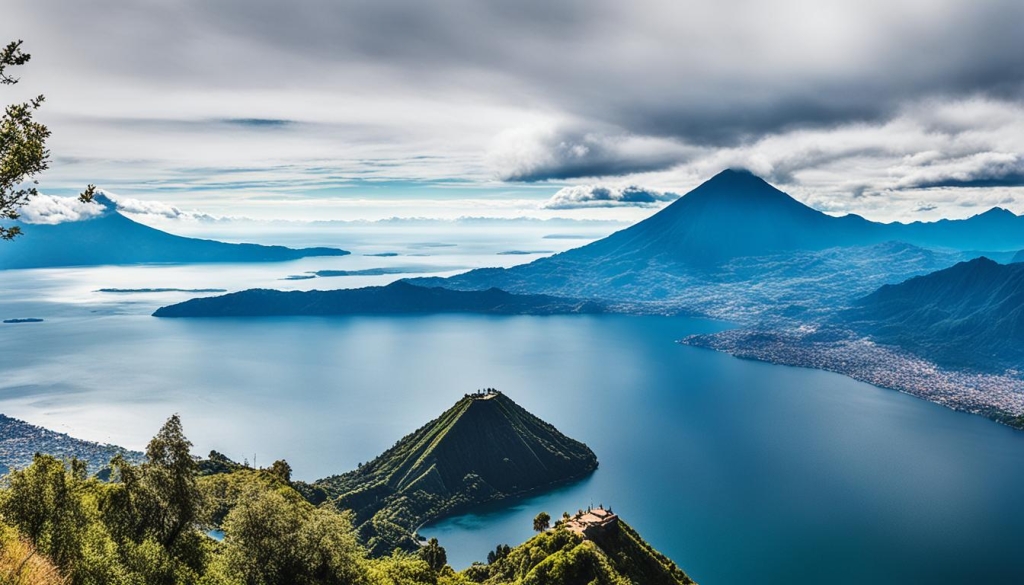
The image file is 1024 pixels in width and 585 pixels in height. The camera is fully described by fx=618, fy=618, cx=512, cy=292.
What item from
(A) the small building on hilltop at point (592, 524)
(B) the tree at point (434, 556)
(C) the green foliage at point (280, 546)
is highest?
(C) the green foliage at point (280, 546)

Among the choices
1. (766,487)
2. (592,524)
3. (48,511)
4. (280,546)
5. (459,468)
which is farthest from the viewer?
(459,468)

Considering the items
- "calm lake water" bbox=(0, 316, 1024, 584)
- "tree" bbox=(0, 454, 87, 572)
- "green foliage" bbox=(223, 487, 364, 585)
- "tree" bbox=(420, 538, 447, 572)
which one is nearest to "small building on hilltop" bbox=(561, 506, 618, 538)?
"tree" bbox=(420, 538, 447, 572)

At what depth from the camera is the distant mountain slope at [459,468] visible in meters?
128

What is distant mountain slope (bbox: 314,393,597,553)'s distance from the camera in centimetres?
12800

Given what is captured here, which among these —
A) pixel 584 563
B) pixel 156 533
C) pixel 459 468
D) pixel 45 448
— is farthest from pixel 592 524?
pixel 45 448

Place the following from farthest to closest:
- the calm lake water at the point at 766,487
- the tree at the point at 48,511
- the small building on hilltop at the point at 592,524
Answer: the calm lake water at the point at 766,487 < the small building on hilltop at the point at 592,524 < the tree at the point at 48,511

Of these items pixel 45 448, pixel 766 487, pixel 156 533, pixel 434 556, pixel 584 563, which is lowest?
pixel 45 448

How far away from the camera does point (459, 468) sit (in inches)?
5674

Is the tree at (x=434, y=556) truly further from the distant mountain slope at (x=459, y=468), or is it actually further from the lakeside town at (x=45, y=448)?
the lakeside town at (x=45, y=448)

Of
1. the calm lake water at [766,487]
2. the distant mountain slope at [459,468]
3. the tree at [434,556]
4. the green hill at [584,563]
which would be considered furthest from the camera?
the distant mountain slope at [459,468]

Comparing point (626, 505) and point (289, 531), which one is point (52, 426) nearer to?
point (626, 505)

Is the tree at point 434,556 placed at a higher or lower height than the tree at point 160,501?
lower

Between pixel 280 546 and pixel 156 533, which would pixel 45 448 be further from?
pixel 280 546

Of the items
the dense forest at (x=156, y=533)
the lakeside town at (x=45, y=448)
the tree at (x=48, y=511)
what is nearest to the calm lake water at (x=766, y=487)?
the lakeside town at (x=45, y=448)
